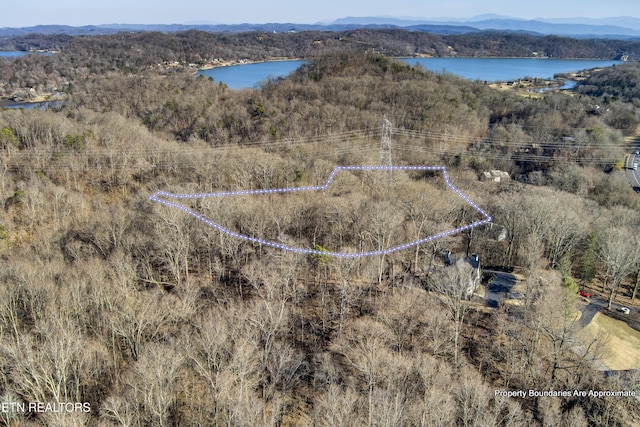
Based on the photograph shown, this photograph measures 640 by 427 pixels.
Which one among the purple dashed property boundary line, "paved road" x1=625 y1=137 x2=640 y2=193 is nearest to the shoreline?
the purple dashed property boundary line

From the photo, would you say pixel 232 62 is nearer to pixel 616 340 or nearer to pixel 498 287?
pixel 498 287

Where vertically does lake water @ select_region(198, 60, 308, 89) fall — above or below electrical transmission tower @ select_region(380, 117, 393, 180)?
above

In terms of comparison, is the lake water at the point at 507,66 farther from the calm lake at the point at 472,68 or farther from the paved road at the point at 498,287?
the paved road at the point at 498,287

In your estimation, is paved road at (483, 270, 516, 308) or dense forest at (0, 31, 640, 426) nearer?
dense forest at (0, 31, 640, 426)

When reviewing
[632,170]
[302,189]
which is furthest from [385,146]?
[632,170]

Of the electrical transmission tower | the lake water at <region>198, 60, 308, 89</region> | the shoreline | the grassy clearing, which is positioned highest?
the shoreline

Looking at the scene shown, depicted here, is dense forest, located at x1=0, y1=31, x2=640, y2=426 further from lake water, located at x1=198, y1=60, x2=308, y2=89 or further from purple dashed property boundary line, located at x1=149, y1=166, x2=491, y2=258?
lake water, located at x1=198, y1=60, x2=308, y2=89

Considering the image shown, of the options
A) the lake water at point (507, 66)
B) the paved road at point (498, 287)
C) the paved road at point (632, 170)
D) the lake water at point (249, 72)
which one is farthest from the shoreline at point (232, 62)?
the paved road at point (498, 287)

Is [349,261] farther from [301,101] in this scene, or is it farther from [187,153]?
[301,101]
